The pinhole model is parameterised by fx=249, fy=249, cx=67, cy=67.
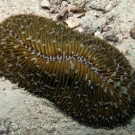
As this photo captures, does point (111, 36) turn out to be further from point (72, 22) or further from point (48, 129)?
point (48, 129)

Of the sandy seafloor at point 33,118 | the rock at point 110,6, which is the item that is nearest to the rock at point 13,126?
the sandy seafloor at point 33,118

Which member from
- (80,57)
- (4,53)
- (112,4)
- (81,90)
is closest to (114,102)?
(81,90)

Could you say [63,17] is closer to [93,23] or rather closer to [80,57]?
[93,23]

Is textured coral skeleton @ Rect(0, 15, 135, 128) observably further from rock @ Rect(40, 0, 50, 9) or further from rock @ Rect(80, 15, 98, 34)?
rock @ Rect(40, 0, 50, 9)

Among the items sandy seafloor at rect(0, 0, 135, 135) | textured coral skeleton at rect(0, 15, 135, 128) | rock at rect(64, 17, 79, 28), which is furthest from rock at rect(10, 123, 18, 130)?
rock at rect(64, 17, 79, 28)

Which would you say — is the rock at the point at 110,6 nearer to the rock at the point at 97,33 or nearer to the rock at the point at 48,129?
the rock at the point at 97,33

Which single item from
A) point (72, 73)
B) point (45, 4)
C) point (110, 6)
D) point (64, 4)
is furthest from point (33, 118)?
point (110, 6)

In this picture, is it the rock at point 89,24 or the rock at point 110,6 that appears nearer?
the rock at point 89,24

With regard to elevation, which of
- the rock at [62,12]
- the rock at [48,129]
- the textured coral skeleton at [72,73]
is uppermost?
the rock at [62,12]
